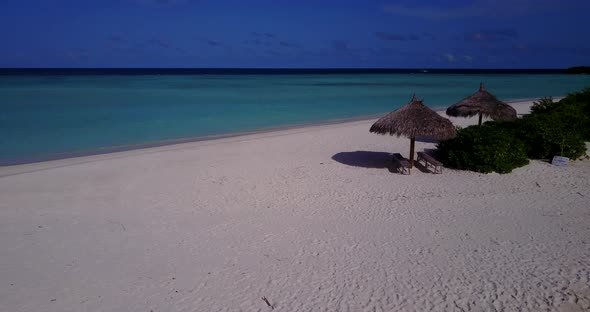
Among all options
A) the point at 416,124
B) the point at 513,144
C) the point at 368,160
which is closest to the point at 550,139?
the point at 513,144

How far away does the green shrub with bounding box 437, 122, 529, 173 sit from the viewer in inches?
331

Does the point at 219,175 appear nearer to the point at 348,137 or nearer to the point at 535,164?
the point at 348,137

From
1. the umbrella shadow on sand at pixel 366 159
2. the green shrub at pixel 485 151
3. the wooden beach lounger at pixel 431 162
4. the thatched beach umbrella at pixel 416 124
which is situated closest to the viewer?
the thatched beach umbrella at pixel 416 124

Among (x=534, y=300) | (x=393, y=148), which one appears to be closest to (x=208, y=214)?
(x=534, y=300)

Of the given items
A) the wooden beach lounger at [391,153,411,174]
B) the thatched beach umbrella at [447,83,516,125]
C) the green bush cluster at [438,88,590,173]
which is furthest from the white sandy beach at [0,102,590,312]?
the thatched beach umbrella at [447,83,516,125]

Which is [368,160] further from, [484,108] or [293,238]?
[293,238]

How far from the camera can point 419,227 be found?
19.2 feet

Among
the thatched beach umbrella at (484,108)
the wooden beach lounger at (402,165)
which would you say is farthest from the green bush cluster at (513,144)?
the wooden beach lounger at (402,165)

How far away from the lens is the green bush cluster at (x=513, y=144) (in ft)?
27.7

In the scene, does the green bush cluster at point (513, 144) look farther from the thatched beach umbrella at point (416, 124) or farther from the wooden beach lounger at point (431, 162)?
the thatched beach umbrella at point (416, 124)

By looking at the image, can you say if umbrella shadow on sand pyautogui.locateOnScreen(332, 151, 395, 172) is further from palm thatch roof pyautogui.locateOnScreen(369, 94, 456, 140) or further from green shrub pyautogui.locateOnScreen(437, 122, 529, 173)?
green shrub pyautogui.locateOnScreen(437, 122, 529, 173)

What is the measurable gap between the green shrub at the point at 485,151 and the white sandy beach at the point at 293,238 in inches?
12.6

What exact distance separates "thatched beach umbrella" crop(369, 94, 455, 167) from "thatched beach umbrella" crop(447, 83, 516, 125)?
2890 mm

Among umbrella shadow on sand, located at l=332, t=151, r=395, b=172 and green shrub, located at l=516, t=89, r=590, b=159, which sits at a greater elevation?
green shrub, located at l=516, t=89, r=590, b=159
